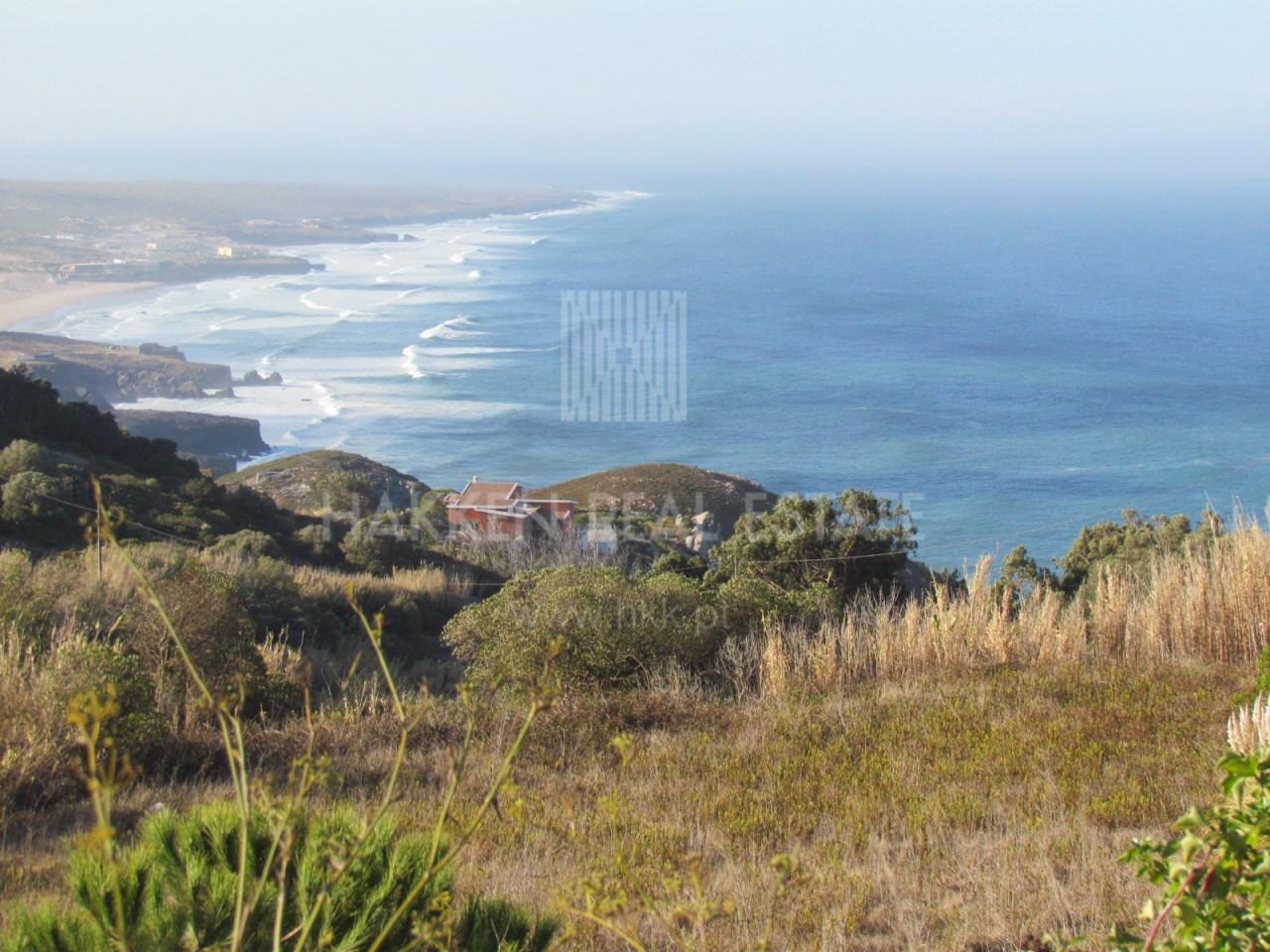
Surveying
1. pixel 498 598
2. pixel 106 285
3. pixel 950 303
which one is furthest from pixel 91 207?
pixel 498 598

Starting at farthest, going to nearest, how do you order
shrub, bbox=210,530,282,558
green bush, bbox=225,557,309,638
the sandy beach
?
the sandy beach < shrub, bbox=210,530,282,558 < green bush, bbox=225,557,309,638

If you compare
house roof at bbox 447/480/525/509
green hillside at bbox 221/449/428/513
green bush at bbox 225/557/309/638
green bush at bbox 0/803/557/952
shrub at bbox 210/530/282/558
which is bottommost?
green hillside at bbox 221/449/428/513

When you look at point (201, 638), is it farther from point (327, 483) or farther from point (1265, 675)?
point (327, 483)

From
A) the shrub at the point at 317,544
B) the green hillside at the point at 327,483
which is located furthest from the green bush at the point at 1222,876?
the green hillside at the point at 327,483

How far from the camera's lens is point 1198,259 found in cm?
12444

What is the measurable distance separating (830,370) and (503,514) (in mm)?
44355

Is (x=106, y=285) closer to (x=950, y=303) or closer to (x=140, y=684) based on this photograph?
(x=950, y=303)

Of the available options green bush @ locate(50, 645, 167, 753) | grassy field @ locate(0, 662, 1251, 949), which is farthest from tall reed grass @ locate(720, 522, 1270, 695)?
green bush @ locate(50, 645, 167, 753)

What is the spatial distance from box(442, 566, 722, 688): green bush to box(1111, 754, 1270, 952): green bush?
4.40m

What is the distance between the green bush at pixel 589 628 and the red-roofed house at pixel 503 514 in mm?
15123

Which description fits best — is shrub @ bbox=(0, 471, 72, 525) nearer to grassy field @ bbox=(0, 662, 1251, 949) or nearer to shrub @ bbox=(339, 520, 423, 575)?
shrub @ bbox=(339, 520, 423, 575)

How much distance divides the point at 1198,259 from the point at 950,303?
153 feet

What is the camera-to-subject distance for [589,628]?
22.6 feet

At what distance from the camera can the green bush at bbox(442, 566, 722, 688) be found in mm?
6824
